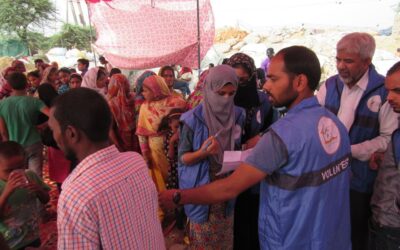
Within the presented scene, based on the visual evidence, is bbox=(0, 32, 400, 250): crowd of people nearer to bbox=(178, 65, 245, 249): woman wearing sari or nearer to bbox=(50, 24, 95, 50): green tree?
bbox=(178, 65, 245, 249): woman wearing sari

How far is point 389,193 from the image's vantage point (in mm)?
1719

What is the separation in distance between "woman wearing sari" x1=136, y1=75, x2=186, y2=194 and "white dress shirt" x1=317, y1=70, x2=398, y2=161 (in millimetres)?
1614

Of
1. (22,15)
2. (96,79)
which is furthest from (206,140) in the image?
(22,15)

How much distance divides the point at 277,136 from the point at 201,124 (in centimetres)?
88

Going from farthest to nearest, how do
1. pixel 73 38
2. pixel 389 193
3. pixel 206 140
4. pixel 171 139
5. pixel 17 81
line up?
pixel 73 38, pixel 17 81, pixel 171 139, pixel 206 140, pixel 389 193

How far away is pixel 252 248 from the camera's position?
254cm

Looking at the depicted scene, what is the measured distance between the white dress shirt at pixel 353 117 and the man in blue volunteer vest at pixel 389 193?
0.68 feet

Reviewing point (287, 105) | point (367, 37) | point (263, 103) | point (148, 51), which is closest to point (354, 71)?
point (367, 37)

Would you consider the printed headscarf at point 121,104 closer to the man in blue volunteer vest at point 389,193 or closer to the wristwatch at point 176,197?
the wristwatch at point 176,197

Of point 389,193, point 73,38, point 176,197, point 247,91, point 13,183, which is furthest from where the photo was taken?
point 73,38

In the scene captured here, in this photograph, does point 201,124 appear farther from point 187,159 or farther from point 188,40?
point 188,40

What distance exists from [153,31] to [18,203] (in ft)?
9.38

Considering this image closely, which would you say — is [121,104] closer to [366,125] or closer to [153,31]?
[153,31]

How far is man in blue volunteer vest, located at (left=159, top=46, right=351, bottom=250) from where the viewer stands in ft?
4.26
